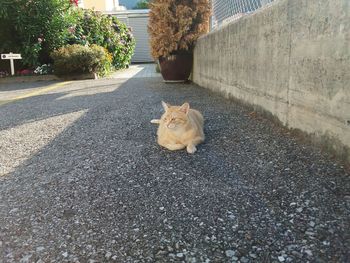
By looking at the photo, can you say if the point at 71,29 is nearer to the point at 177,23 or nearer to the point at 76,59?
the point at 76,59

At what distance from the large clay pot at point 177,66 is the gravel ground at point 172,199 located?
515cm

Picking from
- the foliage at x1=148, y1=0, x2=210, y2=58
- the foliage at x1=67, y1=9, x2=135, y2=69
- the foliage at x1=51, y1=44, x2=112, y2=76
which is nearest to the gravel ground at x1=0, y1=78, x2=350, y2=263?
the foliage at x1=148, y1=0, x2=210, y2=58

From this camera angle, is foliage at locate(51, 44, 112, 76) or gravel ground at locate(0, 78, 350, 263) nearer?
gravel ground at locate(0, 78, 350, 263)

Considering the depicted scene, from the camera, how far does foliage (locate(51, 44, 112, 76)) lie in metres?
11.3

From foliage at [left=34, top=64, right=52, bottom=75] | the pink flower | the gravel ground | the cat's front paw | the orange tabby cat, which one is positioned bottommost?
the gravel ground

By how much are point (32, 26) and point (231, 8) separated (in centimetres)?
760

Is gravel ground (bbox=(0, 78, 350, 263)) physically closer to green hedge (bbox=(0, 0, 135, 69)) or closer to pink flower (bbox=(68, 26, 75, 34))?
green hedge (bbox=(0, 0, 135, 69))

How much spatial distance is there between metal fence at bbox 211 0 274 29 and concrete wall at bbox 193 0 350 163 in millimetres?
265

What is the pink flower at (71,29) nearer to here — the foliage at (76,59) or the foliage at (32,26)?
the foliage at (32,26)

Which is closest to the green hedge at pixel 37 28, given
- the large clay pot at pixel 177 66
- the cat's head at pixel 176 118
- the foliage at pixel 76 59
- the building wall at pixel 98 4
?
the foliage at pixel 76 59

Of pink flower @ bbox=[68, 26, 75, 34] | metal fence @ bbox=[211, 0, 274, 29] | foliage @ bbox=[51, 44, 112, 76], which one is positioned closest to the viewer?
metal fence @ bbox=[211, 0, 274, 29]

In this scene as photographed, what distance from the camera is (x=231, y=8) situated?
6.61 metres

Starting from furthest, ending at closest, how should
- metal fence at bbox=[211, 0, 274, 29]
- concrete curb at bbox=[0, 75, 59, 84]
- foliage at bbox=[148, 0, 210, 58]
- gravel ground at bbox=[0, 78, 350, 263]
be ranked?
concrete curb at bbox=[0, 75, 59, 84]
foliage at bbox=[148, 0, 210, 58]
metal fence at bbox=[211, 0, 274, 29]
gravel ground at bbox=[0, 78, 350, 263]

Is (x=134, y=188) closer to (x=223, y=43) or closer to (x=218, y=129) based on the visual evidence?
(x=218, y=129)
